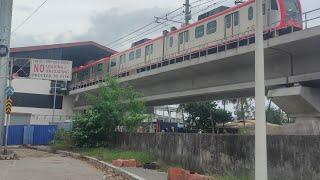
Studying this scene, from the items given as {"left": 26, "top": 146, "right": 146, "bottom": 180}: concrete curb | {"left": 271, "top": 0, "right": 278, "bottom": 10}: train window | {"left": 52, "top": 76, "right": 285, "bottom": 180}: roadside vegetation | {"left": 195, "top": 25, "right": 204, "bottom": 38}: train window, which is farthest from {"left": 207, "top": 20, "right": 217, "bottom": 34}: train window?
{"left": 26, "top": 146, "right": 146, "bottom": 180}: concrete curb

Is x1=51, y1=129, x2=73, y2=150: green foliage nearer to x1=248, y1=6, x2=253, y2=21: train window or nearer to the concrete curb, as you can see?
the concrete curb

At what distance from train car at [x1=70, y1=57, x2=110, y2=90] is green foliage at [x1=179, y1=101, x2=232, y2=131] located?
1199 cm

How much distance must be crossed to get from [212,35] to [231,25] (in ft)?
6.52

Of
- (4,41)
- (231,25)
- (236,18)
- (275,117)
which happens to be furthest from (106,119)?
(275,117)

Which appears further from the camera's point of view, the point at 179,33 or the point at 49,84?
the point at 49,84

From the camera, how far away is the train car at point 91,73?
45141 millimetres

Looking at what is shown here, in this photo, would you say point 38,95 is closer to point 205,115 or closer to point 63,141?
point 205,115

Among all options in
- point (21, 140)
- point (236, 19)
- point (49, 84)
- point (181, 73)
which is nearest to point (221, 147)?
point (236, 19)

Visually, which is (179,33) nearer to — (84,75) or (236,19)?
(236,19)

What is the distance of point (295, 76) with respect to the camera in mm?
20344

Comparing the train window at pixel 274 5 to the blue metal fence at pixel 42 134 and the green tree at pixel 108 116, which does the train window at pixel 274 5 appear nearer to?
the green tree at pixel 108 116

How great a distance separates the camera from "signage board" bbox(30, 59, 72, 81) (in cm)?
3744

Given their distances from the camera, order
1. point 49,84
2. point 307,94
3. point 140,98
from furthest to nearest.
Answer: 1. point 49,84
2. point 140,98
3. point 307,94

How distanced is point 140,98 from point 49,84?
99.1ft
